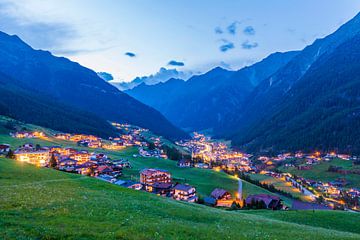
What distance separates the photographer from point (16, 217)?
944 inches

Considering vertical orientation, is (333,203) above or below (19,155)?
below

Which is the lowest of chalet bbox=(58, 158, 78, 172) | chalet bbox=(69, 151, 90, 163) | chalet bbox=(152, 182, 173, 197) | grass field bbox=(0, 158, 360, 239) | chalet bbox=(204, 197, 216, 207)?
chalet bbox=(204, 197, 216, 207)

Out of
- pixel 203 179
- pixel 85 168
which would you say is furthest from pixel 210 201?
pixel 85 168

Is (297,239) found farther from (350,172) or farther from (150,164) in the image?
(350,172)

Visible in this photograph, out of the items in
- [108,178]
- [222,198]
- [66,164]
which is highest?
[66,164]

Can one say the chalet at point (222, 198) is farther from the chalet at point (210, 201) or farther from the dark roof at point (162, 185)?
the dark roof at point (162, 185)

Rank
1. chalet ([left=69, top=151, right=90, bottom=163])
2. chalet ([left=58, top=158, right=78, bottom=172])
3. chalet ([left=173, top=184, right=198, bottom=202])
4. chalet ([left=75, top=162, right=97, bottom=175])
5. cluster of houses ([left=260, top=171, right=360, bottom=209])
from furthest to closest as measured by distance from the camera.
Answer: chalet ([left=69, top=151, right=90, bottom=163]) < cluster of houses ([left=260, top=171, right=360, bottom=209]) < chalet ([left=58, top=158, right=78, bottom=172]) < chalet ([left=75, top=162, right=97, bottom=175]) < chalet ([left=173, top=184, right=198, bottom=202])

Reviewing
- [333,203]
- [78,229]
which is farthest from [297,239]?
[333,203]

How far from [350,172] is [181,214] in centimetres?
19536

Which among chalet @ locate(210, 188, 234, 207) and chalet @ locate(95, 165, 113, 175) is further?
chalet @ locate(95, 165, 113, 175)

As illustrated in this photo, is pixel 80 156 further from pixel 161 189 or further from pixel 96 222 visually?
pixel 96 222

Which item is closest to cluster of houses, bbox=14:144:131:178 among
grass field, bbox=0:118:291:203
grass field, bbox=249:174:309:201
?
grass field, bbox=0:118:291:203

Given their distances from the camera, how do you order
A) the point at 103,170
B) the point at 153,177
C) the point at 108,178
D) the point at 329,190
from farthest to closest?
1. the point at 329,190
2. the point at 103,170
3. the point at 153,177
4. the point at 108,178

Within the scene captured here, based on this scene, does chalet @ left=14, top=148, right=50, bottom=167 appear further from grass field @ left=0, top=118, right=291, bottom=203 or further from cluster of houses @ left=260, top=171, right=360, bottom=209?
cluster of houses @ left=260, top=171, right=360, bottom=209
